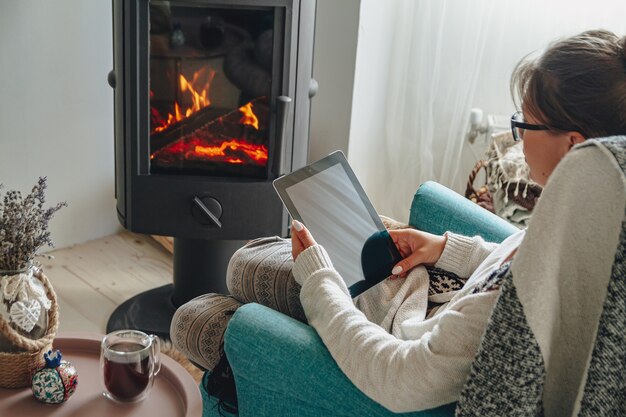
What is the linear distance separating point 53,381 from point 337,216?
569mm

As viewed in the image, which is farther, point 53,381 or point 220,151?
point 220,151

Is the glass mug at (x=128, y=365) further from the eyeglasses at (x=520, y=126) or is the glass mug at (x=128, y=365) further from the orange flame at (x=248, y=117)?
the orange flame at (x=248, y=117)

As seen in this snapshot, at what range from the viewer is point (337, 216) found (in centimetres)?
150

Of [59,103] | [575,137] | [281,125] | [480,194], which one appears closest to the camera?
[575,137]

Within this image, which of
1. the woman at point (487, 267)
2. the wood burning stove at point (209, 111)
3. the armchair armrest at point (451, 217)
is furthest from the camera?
the wood burning stove at point (209, 111)

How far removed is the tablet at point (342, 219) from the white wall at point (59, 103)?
131 centimetres

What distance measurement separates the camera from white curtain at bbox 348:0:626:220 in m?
2.51

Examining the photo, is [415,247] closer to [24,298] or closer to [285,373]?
[285,373]

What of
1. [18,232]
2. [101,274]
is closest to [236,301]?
[18,232]

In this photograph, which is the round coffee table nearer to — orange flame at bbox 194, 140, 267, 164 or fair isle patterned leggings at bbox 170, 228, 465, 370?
fair isle patterned leggings at bbox 170, 228, 465, 370

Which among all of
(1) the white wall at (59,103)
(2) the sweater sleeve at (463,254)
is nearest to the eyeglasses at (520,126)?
(2) the sweater sleeve at (463,254)

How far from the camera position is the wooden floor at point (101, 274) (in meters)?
2.37

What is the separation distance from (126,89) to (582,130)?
4.06 ft

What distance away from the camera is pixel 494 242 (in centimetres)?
165
